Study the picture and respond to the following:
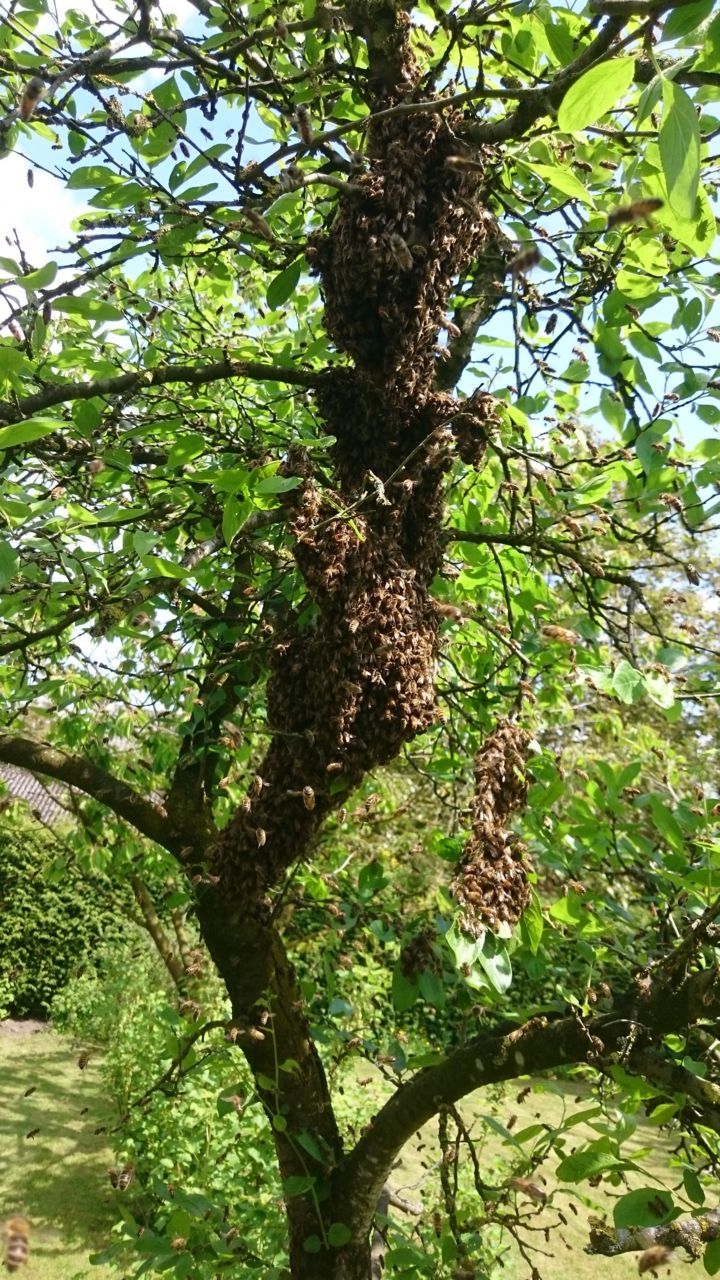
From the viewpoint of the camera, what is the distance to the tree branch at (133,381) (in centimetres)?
208

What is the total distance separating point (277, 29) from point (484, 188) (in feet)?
2.32

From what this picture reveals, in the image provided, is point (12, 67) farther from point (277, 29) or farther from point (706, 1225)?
point (706, 1225)

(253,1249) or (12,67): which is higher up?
(12,67)

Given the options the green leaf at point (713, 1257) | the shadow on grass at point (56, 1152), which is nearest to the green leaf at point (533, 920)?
the green leaf at point (713, 1257)

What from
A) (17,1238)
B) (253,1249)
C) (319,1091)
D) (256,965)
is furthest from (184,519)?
(253,1249)

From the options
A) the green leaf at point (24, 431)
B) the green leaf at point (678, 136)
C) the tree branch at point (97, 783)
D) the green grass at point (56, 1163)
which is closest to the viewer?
the green leaf at point (678, 136)

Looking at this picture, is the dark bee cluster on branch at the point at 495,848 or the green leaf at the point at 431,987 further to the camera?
the green leaf at the point at 431,987

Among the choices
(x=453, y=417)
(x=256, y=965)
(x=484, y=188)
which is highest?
(x=484, y=188)

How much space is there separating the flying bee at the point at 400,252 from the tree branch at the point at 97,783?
2.27m

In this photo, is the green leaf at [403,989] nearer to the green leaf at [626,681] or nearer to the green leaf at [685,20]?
the green leaf at [626,681]

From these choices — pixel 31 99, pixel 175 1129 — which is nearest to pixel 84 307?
pixel 31 99

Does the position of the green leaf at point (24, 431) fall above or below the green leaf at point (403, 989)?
above

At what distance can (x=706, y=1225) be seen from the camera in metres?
1.87

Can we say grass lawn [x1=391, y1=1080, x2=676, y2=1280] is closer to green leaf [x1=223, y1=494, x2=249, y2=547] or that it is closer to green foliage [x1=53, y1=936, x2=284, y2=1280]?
green foliage [x1=53, y1=936, x2=284, y2=1280]
